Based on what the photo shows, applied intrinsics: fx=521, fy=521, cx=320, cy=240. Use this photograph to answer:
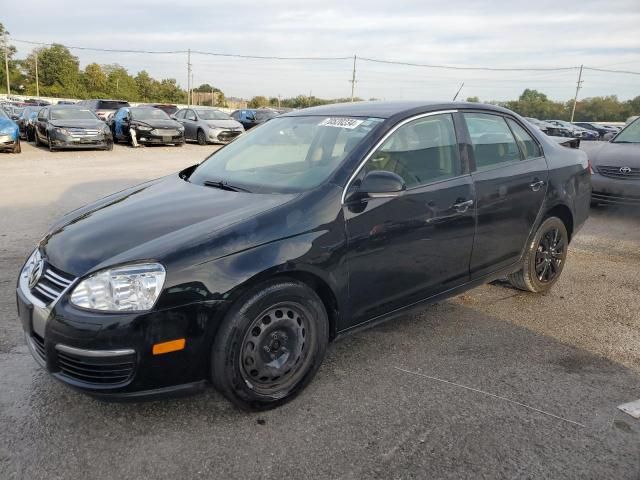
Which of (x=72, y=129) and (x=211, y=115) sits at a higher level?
(x=211, y=115)

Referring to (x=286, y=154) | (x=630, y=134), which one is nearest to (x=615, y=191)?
(x=630, y=134)

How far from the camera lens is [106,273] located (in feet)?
7.96

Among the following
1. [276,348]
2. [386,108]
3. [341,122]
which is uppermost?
[386,108]

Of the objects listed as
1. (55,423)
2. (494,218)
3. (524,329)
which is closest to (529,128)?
(494,218)

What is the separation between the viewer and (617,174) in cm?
733

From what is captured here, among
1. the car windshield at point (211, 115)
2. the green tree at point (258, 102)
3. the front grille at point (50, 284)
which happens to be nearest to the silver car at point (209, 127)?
the car windshield at point (211, 115)

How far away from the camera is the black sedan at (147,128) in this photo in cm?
1789

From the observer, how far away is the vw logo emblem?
8.94 feet

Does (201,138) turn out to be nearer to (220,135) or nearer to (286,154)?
(220,135)

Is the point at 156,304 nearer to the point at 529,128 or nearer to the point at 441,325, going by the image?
the point at 441,325

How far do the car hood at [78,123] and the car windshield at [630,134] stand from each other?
1368 cm

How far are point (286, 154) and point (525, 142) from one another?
1.98m

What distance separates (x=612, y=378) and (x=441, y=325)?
1148 millimetres

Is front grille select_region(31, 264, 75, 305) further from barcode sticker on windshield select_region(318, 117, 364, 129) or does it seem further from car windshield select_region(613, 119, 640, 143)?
car windshield select_region(613, 119, 640, 143)
